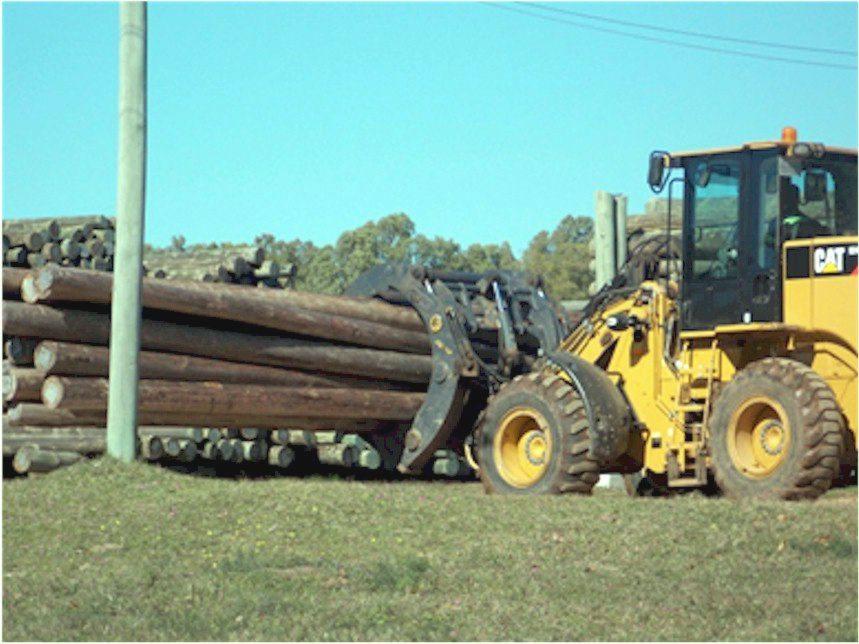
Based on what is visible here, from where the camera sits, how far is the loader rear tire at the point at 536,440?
575 inches

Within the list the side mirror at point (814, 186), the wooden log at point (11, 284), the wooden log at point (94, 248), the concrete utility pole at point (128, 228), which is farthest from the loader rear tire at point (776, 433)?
the wooden log at point (94, 248)

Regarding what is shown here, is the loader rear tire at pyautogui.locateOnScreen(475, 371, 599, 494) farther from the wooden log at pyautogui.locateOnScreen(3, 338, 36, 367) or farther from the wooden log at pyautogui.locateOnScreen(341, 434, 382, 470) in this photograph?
the wooden log at pyautogui.locateOnScreen(3, 338, 36, 367)

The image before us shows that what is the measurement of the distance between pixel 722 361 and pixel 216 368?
210 inches

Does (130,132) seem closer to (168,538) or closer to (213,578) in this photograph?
(168,538)

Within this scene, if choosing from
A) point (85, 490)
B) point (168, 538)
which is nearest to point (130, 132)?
point (85, 490)

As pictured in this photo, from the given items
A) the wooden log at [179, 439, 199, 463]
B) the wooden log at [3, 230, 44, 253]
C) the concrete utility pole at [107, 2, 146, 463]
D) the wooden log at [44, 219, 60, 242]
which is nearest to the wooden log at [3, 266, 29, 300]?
the concrete utility pole at [107, 2, 146, 463]

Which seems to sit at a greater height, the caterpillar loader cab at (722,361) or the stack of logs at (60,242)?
the stack of logs at (60,242)

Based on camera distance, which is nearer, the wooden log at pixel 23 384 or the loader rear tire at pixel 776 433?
the loader rear tire at pixel 776 433

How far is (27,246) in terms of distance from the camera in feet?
62.9

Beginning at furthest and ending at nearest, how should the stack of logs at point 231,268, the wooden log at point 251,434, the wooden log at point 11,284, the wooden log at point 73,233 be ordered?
the stack of logs at point 231,268 → the wooden log at point 251,434 → the wooden log at point 73,233 → the wooden log at point 11,284

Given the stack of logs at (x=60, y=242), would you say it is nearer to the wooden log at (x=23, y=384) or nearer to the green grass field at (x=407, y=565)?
the wooden log at (x=23, y=384)

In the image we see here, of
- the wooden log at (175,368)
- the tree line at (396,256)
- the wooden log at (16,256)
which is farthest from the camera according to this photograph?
the tree line at (396,256)

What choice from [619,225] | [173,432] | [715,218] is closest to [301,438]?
[173,432]

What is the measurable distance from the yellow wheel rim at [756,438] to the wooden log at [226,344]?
5.40 metres
